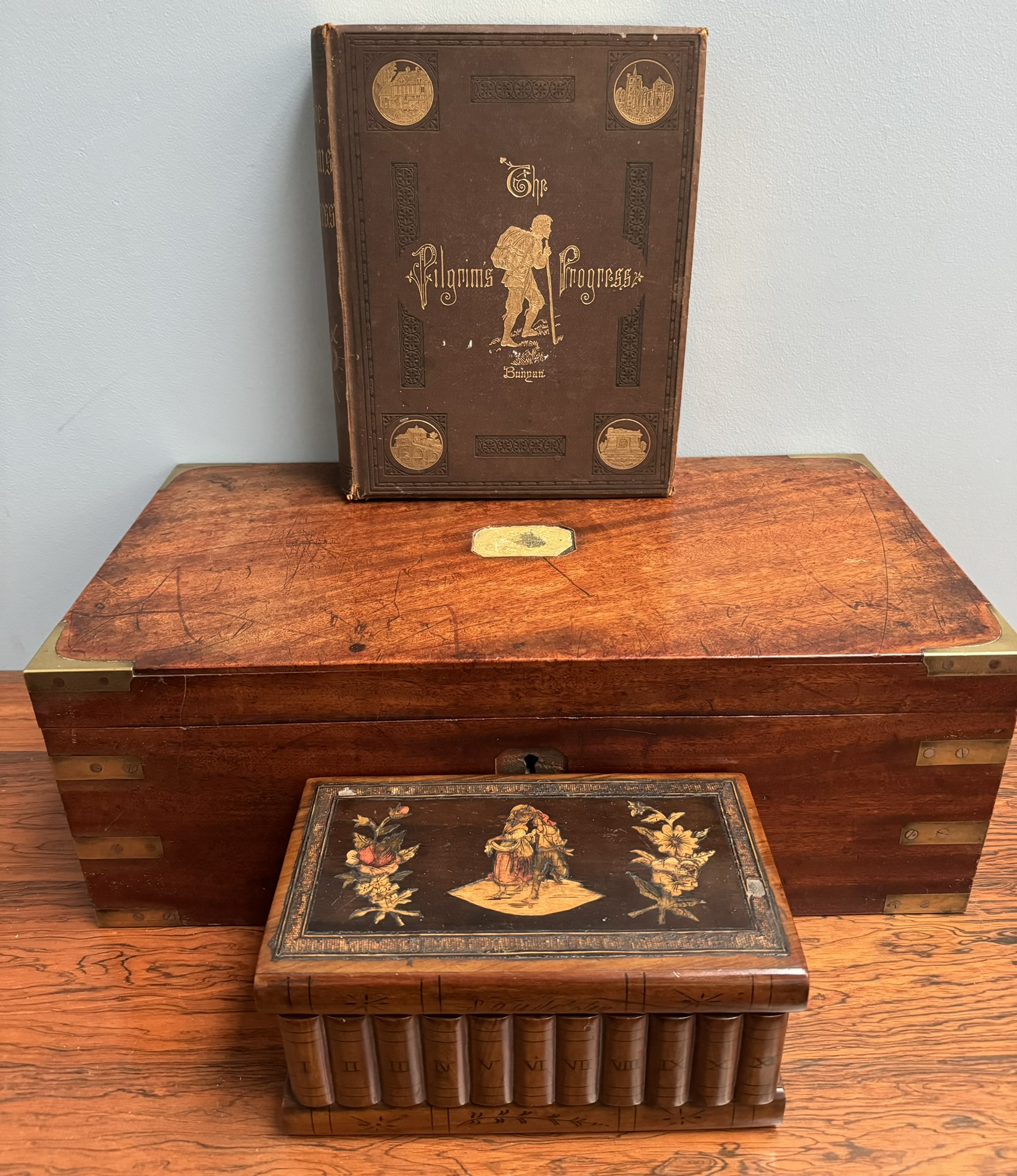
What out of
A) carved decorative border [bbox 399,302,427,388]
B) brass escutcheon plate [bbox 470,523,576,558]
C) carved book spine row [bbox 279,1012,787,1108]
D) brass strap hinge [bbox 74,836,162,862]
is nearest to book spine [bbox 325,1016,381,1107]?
carved book spine row [bbox 279,1012,787,1108]

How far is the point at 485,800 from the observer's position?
113cm

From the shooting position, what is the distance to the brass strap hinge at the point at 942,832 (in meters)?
1.23

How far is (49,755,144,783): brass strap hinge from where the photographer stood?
118cm

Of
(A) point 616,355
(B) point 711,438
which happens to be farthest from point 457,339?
(B) point 711,438

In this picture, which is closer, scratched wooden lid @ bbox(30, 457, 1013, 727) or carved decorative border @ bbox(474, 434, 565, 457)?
scratched wooden lid @ bbox(30, 457, 1013, 727)

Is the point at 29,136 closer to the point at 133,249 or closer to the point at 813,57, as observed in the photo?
the point at 133,249

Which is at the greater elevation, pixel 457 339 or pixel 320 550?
pixel 457 339

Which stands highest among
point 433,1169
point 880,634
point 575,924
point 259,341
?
point 259,341

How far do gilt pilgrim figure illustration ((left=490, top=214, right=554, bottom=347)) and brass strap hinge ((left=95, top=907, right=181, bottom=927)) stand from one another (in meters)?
0.83

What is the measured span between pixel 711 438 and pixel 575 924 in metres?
0.85

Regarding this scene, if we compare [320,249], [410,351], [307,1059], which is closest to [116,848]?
[307,1059]

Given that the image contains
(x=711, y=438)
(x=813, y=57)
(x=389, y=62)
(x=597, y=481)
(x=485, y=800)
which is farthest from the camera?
(x=711, y=438)

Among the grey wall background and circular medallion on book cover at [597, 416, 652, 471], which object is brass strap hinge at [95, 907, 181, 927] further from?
circular medallion on book cover at [597, 416, 652, 471]

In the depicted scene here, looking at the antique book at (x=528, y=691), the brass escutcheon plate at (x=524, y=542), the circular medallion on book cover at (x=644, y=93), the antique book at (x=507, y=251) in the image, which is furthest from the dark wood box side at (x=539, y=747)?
the circular medallion on book cover at (x=644, y=93)
